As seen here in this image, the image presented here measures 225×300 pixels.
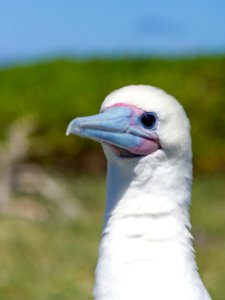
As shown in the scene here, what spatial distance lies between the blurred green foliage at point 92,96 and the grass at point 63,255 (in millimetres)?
3222

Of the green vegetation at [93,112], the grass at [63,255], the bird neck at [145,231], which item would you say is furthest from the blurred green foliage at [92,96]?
the bird neck at [145,231]

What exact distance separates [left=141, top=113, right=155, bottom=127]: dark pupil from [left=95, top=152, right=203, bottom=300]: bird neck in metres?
0.15

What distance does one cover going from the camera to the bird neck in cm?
354

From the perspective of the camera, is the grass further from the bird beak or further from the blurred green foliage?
the bird beak

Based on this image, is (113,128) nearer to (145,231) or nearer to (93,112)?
(145,231)

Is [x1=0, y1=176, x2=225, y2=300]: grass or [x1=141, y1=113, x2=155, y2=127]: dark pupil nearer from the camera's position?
[x1=141, y1=113, x2=155, y2=127]: dark pupil

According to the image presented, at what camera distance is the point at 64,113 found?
1714 centimetres

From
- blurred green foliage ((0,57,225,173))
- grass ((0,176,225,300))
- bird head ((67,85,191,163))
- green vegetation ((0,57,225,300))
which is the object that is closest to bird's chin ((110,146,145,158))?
bird head ((67,85,191,163))

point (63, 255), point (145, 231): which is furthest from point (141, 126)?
point (63, 255)

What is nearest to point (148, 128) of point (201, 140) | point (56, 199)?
point (56, 199)

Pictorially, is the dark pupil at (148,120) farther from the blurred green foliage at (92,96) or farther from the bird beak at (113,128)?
the blurred green foliage at (92,96)

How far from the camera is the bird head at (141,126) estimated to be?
352 cm

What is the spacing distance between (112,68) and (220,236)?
25.3 feet

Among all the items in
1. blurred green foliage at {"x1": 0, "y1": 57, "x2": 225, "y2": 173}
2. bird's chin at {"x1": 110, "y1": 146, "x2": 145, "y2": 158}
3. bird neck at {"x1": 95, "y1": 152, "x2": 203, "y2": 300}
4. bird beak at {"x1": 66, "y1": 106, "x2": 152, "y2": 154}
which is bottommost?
bird neck at {"x1": 95, "y1": 152, "x2": 203, "y2": 300}
